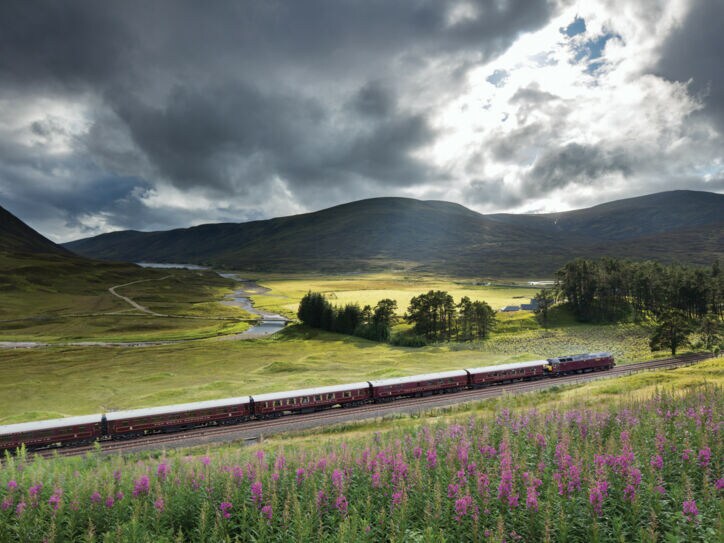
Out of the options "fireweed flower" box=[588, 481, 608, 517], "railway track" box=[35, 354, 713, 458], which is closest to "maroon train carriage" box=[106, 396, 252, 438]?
"railway track" box=[35, 354, 713, 458]

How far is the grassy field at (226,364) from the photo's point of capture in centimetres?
6091

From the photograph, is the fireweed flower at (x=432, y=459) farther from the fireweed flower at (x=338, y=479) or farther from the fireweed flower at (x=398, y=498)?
the fireweed flower at (x=338, y=479)

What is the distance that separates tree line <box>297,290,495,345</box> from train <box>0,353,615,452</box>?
5450 cm

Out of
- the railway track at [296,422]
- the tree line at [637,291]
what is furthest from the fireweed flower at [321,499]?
the tree line at [637,291]

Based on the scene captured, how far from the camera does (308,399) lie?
4700 centimetres

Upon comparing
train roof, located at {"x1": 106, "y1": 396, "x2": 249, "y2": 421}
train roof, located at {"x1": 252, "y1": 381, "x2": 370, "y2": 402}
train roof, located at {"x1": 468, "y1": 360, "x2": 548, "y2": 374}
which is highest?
train roof, located at {"x1": 106, "y1": 396, "x2": 249, "y2": 421}

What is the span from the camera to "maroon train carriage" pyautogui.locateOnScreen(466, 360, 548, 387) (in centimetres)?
5566

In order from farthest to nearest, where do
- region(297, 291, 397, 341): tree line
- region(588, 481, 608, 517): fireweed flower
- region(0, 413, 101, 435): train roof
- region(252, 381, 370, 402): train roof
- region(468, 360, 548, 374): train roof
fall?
region(297, 291, 397, 341): tree line
region(468, 360, 548, 374): train roof
region(252, 381, 370, 402): train roof
region(0, 413, 101, 435): train roof
region(588, 481, 608, 517): fireweed flower

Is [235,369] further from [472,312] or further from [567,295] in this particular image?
[567,295]

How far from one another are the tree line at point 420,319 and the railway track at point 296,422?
55072 mm

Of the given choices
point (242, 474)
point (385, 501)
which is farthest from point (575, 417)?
point (242, 474)

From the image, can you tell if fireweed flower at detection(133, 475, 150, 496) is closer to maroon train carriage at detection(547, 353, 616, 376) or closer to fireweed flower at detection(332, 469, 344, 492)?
fireweed flower at detection(332, 469, 344, 492)

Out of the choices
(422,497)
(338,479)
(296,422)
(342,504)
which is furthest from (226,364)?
(422,497)

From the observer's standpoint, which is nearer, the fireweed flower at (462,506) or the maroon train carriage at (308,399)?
the fireweed flower at (462,506)
